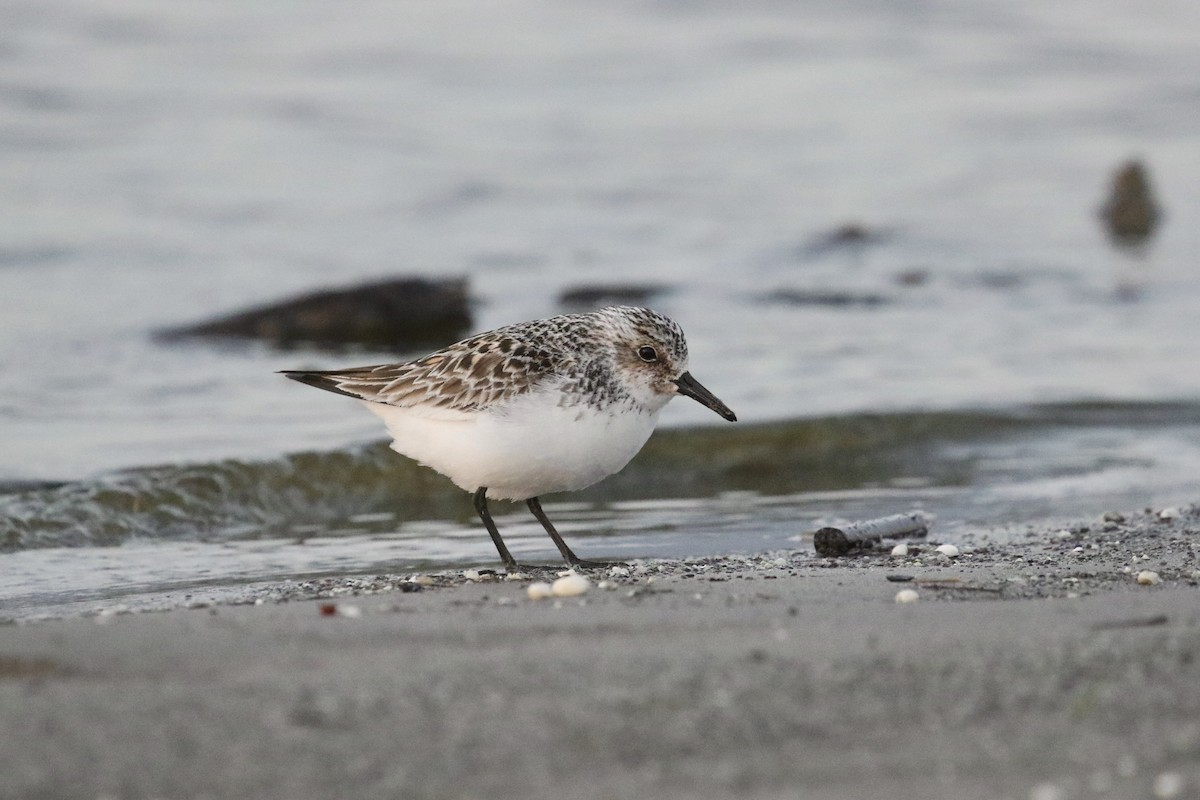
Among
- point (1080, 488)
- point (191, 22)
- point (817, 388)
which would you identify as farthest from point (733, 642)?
point (191, 22)

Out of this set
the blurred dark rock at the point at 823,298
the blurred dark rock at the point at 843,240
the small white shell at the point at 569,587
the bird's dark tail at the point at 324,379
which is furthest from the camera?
the blurred dark rock at the point at 843,240

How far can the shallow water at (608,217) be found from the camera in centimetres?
870

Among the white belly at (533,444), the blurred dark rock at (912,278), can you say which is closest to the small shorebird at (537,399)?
the white belly at (533,444)

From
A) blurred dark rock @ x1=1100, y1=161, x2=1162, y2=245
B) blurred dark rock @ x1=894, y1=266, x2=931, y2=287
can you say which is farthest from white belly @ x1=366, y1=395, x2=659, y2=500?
blurred dark rock @ x1=1100, y1=161, x2=1162, y2=245

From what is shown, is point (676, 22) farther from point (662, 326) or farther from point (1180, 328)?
point (662, 326)

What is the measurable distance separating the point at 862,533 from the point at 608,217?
9.81 m

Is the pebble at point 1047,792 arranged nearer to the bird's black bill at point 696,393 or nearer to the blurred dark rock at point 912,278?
the bird's black bill at point 696,393

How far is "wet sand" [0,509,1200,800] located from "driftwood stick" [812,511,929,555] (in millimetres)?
1459

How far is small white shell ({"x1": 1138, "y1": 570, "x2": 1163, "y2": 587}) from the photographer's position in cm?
519

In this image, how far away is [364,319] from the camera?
39.0 ft

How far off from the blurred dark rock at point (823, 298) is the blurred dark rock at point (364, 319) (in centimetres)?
270

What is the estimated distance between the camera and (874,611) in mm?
4668

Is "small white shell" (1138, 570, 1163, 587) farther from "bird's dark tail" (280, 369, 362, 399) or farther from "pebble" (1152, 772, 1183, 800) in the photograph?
"bird's dark tail" (280, 369, 362, 399)

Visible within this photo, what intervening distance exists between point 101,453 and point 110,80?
10611mm
